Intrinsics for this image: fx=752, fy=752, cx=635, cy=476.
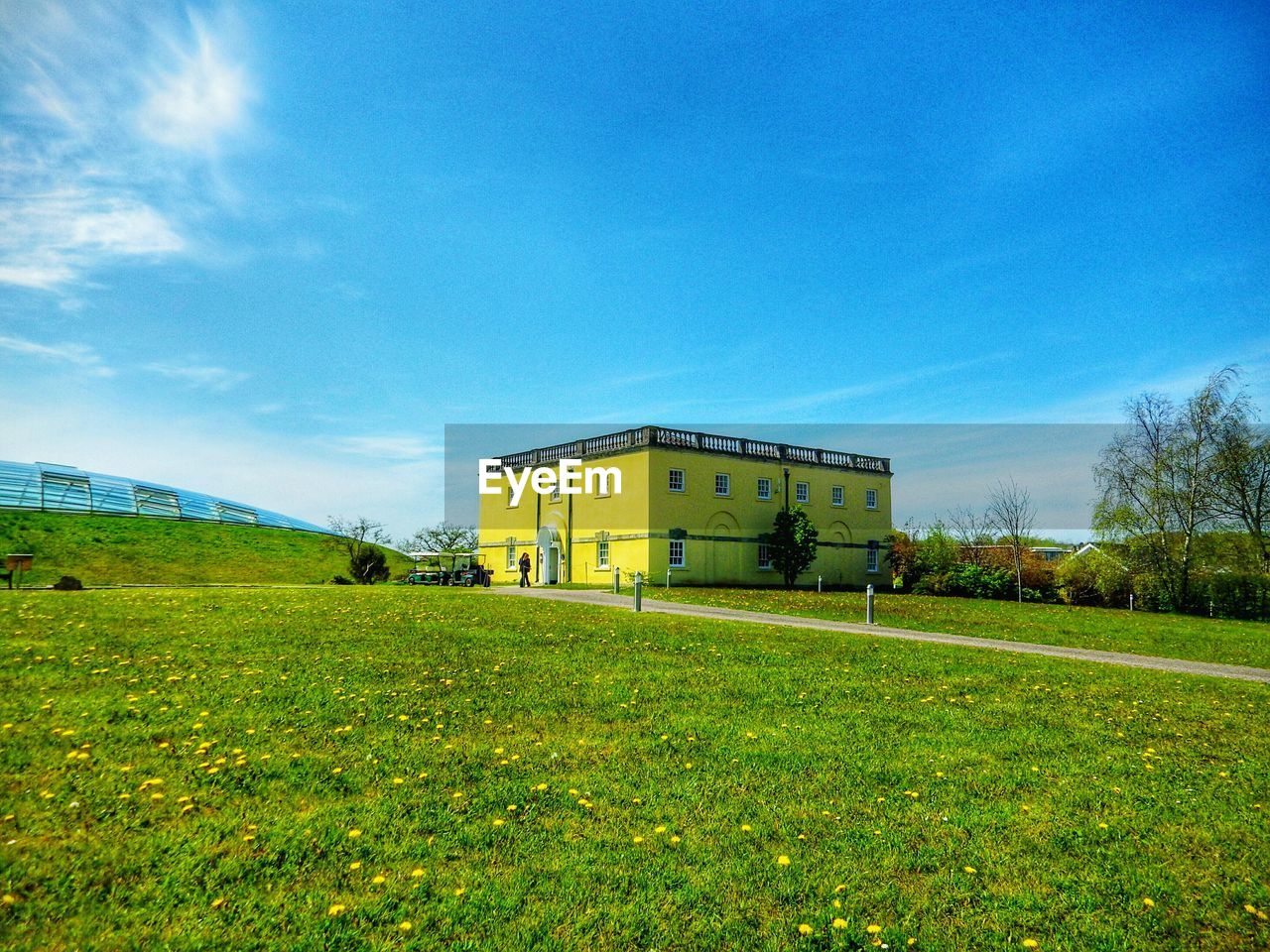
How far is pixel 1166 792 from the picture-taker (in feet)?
25.2

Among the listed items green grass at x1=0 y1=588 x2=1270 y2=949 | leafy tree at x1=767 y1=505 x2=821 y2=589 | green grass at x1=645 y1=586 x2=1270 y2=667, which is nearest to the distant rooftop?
leafy tree at x1=767 y1=505 x2=821 y2=589

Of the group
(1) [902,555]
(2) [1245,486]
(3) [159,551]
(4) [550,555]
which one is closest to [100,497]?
(3) [159,551]

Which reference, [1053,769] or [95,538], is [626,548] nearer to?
[95,538]

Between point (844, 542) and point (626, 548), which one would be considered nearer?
point (626, 548)

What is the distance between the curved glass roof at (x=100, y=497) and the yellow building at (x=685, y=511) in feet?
56.3

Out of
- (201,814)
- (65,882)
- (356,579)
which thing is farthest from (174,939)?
(356,579)

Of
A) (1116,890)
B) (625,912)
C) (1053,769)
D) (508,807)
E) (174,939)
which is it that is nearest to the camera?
(174,939)

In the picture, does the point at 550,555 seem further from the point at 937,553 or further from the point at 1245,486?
the point at 1245,486

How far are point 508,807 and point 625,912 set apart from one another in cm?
193

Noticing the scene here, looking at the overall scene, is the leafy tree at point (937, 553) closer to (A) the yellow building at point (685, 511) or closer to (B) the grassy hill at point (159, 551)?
(A) the yellow building at point (685, 511)

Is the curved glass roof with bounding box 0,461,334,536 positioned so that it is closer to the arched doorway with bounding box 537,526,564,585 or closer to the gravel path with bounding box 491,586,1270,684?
the arched doorway with bounding box 537,526,564,585

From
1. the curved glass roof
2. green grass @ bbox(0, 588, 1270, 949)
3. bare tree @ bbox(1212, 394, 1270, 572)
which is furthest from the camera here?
the curved glass roof

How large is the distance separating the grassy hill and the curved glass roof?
298cm

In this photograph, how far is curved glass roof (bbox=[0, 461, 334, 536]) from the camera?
154 ft
